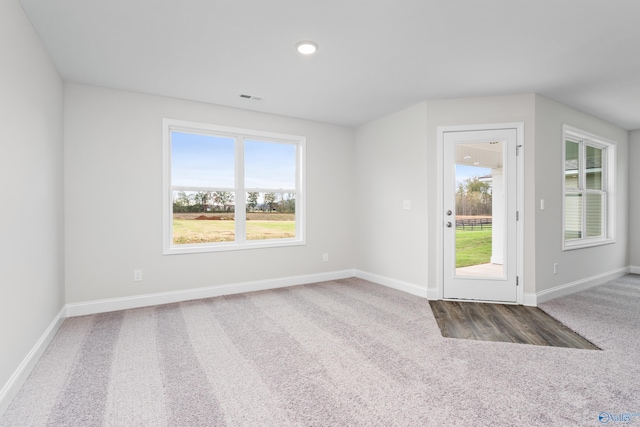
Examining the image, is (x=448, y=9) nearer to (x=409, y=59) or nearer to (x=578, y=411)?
(x=409, y=59)

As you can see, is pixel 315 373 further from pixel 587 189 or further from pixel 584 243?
pixel 587 189

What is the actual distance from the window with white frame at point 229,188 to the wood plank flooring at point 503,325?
237 centimetres

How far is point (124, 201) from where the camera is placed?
362 cm

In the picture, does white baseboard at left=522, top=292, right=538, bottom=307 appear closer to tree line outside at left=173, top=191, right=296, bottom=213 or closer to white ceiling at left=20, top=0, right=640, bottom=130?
white ceiling at left=20, top=0, right=640, bottom=130

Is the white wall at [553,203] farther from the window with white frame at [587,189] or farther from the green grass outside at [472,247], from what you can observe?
the green grass outside at [472,247]

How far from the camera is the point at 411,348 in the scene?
2.60m

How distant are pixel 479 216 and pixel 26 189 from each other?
4429 millimetres

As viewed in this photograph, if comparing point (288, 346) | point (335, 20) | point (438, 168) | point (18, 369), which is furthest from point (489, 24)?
point (18, 369)

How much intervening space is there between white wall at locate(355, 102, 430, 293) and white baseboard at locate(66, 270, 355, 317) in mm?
870

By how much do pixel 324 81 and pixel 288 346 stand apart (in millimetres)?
2675

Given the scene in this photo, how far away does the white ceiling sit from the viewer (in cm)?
219

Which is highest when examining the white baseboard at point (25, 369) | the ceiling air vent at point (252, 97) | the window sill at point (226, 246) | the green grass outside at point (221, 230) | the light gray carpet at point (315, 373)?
the ceiling air vent at point (252, 97)

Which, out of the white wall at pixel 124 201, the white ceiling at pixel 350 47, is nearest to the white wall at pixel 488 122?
the white ceiling at pixel 350 47

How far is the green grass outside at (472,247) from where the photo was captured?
3.94m
